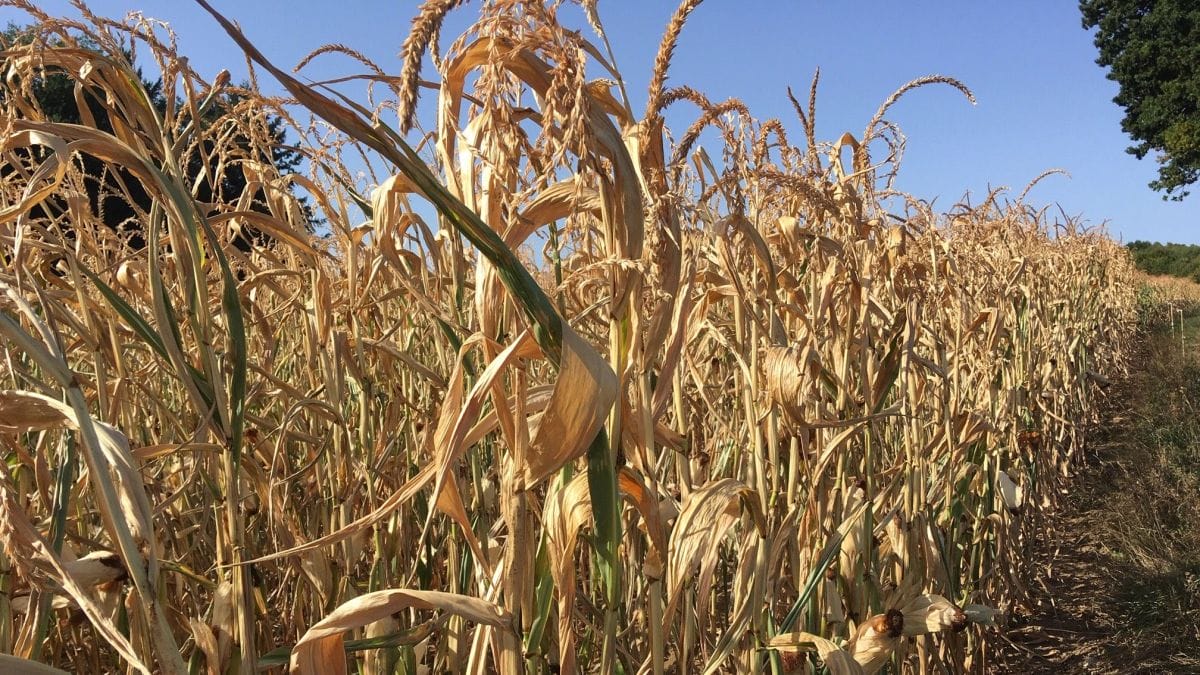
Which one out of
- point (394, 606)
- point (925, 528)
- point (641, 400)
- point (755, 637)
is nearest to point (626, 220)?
point (641, 400)

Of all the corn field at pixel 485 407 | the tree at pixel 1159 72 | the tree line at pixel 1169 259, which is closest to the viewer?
the corn field at pixel 485 407

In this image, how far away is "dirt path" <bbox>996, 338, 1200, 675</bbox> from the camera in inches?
113

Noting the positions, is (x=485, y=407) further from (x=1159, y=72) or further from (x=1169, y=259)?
(x=1169, y=259)

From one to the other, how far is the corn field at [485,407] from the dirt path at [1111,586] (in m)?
0.55

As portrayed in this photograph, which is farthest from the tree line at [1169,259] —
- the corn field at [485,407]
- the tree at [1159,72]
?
the corn field at [485,407]

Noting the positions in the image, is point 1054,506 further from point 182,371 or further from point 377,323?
point 182,371

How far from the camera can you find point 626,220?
743 mm

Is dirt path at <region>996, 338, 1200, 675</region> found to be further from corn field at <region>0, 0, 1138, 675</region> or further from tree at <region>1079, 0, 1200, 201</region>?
tree at <region>1079, 0, 1200, 201</region>

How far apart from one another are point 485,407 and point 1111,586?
3.40m

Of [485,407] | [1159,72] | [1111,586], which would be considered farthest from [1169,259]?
[485,407]

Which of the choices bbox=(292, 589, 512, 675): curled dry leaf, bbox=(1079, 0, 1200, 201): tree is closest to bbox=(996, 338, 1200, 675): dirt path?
bbox=(292, 589, 512, 675): curled dry leaf

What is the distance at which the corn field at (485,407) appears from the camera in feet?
2.32

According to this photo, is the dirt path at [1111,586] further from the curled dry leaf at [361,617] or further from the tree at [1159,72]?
the tree at [1159,72]

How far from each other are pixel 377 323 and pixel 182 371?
129 cm
